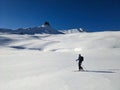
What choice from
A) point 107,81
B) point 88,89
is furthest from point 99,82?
point 88,89

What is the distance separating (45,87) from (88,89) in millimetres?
2444

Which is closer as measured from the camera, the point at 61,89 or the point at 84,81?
the point at 61,89

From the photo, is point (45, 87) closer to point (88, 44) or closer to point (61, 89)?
point (61, 89)

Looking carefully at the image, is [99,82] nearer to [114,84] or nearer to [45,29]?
[114,84]

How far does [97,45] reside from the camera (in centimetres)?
4284

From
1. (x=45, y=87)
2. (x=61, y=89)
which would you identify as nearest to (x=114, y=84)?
(x=61, y=89)

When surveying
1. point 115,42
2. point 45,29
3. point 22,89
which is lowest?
point 22,89

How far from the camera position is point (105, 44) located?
4191cm

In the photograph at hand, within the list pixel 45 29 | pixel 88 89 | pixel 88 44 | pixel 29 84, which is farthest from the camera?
pixel 45 29

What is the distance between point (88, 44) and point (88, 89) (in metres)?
35.5

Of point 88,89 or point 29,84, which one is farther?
point 29,84

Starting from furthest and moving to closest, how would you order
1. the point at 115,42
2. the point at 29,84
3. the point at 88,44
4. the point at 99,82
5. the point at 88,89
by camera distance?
the point at 88,44
the point at 115,42
the point at 29,84
the point at 99,82
the point at 88,89

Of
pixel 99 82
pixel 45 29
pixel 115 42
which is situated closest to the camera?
pixel 99 82

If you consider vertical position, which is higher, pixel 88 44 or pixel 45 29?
pixel 45 29
